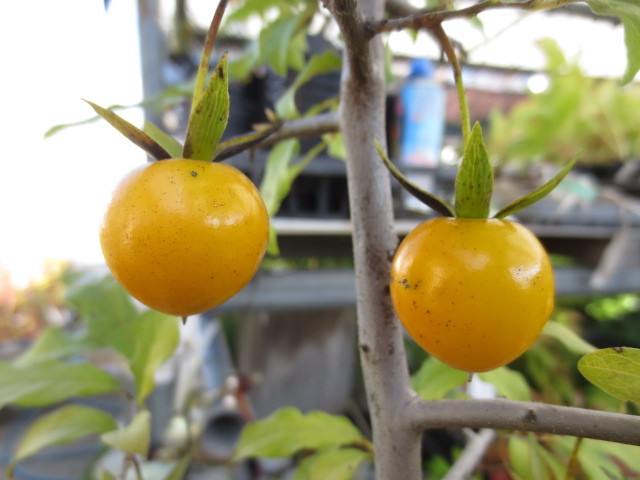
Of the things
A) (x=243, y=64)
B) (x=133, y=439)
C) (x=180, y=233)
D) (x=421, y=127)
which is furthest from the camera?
(x=421, y=127)

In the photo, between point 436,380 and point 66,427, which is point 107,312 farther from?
point 436,380

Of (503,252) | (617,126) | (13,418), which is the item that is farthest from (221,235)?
(13,418)

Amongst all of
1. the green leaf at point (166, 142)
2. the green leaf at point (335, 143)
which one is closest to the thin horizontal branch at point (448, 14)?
the green leaf at point (166, 142)

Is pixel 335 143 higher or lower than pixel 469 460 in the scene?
higher

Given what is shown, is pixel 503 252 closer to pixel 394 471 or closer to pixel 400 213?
pixel 394 471

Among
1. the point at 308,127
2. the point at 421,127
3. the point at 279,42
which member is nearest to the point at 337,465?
the point at 308,127

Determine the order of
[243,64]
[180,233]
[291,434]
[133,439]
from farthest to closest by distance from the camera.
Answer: [243,64]
[291,434]
[133,439]
[180,233]

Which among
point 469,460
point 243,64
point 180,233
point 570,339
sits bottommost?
point 469,460

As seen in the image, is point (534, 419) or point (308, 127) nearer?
point (534, 419)

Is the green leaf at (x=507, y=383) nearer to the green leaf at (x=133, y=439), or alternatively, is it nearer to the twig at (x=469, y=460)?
the twig at (x=469, y=460)
